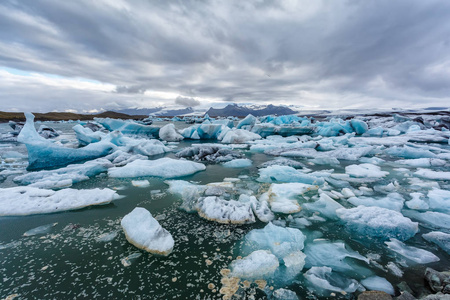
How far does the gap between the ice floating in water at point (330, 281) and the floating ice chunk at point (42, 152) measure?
7.92 m

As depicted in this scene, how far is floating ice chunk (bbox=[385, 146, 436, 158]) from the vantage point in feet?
26.9

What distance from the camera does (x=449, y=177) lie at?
530 centimetres

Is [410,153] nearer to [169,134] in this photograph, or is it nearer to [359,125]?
[359,125]

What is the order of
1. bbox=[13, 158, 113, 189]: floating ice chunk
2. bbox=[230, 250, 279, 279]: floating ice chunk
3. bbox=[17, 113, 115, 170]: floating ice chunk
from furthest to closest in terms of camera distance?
1. bbox=[17, 113, 115, 170]: floating ice chunk
2. bbox=[13, 158, 113, 189]: floating ice chunk
3. bbox=[230, 250, 279, 279]: floating ice chunk

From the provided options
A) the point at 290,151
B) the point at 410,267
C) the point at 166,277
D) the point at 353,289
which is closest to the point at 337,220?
the point at 410,267

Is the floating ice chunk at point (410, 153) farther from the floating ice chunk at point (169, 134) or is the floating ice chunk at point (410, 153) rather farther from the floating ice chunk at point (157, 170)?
the floating ice chunk at point (169, 134)

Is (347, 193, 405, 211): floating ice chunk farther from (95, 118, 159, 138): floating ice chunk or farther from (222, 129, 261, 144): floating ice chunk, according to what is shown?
(95, 118, 159, 138): floating ice chunk

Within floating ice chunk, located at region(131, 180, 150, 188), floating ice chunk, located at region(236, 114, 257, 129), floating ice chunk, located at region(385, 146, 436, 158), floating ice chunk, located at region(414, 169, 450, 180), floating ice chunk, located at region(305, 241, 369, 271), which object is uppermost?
floating ice chunk, located at region(236, 114, 257, 129)

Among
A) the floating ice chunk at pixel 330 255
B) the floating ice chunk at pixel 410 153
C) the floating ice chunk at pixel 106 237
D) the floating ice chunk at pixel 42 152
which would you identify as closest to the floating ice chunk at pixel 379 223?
the floating ice chunk at pixel 330 255

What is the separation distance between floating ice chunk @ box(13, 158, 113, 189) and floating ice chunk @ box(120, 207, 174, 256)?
3.06 metres

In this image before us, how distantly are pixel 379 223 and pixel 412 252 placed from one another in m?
0.53

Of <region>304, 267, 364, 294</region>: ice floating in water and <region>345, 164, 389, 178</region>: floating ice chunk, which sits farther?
<region>345, 164, 389, 178</region>: floating ice chunk

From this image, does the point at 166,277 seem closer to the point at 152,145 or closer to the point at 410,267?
the point at 410,267

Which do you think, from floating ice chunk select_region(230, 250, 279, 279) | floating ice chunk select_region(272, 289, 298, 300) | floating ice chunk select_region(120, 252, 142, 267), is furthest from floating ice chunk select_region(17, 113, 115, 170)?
floating ice chunk select_region(272, 289, 298, 300)
